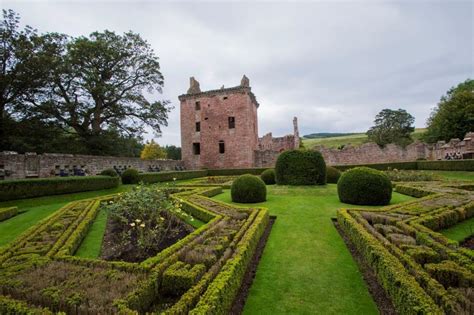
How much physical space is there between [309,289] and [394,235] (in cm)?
221

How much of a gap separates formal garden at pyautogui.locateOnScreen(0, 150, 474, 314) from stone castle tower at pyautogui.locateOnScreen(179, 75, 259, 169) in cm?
1931

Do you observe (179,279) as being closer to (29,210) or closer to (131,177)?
(29,210)

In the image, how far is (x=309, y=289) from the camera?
12.1 ft

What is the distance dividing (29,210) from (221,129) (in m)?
21.0

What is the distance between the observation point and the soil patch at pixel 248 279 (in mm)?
3402

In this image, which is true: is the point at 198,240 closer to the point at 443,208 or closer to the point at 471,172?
the point at 443,208

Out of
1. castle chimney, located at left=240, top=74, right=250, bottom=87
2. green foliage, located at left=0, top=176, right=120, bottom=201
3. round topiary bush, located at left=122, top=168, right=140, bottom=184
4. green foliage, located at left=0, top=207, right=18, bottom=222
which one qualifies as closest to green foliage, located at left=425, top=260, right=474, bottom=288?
green foliage, located at left=0, top=207, right=18, bottom=222

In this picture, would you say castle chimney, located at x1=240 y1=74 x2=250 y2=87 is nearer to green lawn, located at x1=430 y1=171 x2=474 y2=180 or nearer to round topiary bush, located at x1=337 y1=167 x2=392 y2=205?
green lawn, located at x1=430 y1=171 x2=474 y2=180

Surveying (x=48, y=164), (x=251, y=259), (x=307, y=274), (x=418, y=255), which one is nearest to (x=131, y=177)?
(x=48, y=164)

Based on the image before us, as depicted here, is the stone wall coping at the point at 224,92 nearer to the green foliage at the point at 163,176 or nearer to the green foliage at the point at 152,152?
the green foliage at the point at 163,176

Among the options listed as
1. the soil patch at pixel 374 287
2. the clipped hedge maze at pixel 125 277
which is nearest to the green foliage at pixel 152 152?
the clipped hedge maze at pixel 125 277

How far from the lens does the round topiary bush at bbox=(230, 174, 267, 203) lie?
963 centimetres

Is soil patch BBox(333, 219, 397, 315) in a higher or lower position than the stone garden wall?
lower

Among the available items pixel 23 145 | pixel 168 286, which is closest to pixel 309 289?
pixel 168 286
